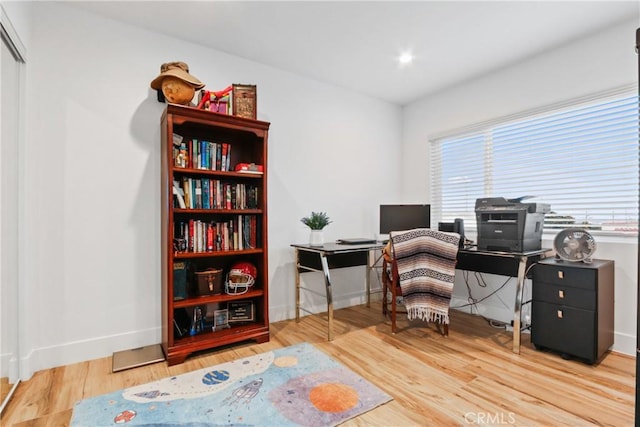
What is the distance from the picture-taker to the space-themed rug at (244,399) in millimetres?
1620

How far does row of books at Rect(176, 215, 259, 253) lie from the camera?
245 centimetres

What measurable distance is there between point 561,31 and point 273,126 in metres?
2.48

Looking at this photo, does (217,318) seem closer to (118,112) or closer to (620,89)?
(118,112)

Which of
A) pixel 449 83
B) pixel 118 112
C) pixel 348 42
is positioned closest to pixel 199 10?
pixel 118 112

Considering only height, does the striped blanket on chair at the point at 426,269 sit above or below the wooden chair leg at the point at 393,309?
above

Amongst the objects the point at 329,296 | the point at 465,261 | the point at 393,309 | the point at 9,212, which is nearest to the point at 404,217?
the point at 465,261

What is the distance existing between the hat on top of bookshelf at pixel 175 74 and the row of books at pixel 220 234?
1022mm

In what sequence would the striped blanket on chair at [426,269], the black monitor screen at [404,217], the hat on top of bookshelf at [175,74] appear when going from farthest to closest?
the black monitor screen at [404,217] → the striped blanket on chair at [426,269] → the hat on top of bookshelf at [175,74]

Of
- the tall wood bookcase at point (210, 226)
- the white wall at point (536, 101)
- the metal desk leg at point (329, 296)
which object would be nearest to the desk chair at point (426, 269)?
the metal desk leg at point (329, 296)

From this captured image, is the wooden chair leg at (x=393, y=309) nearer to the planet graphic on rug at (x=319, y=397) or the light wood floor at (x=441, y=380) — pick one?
the light wood floor at (x=441, y=380)

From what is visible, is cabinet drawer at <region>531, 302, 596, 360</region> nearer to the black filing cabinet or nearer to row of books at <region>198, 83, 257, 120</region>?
the black filing cabinet

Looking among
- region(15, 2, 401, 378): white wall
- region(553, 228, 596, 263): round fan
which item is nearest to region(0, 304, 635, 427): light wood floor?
region(15, 2, 401, 378): white wall

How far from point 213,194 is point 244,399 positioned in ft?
4.82

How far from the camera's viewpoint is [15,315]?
1.93 metres
